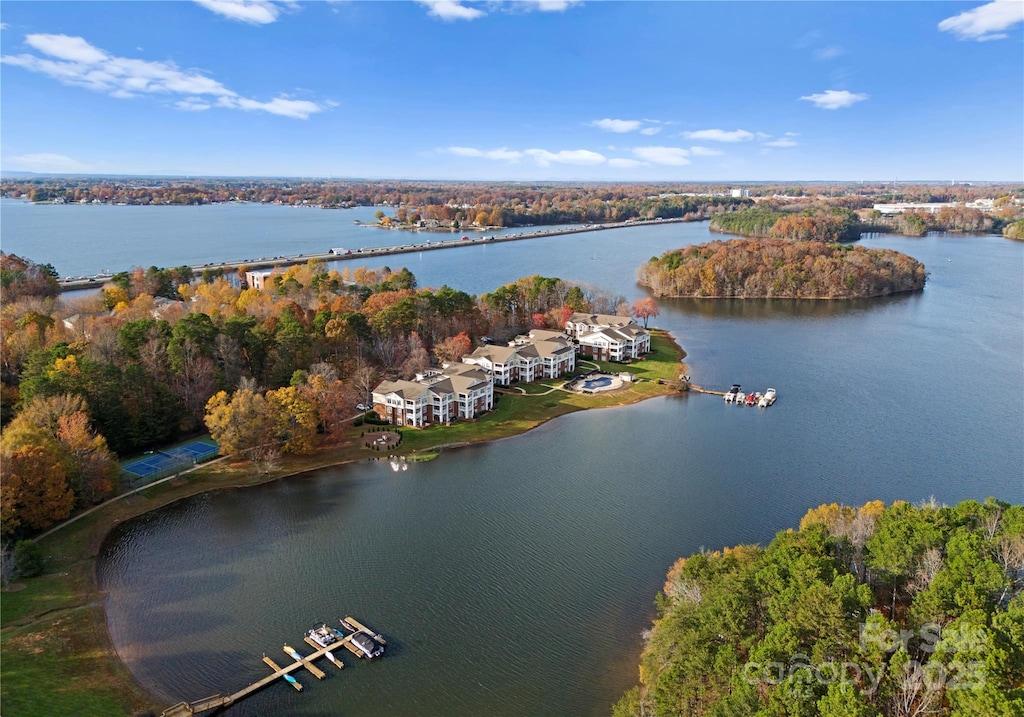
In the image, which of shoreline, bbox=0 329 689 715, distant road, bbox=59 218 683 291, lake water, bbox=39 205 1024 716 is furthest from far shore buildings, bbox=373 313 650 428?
distant road, bbox=59 218 683 291

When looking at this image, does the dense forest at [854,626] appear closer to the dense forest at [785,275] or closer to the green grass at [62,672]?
the green grass at [62,672]

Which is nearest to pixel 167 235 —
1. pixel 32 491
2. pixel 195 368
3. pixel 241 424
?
pixel 195 368

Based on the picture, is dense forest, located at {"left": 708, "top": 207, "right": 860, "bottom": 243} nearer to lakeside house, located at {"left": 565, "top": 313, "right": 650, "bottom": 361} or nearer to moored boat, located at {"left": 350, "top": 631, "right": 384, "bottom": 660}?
lakeside house, located at {"left": 565, "top": 313, "right": 650, "bottom": 361}

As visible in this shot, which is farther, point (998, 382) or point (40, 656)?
point (998, 382)

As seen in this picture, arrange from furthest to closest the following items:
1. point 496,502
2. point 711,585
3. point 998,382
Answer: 1. point 998,382
2. point 496,502
3. point 711,585

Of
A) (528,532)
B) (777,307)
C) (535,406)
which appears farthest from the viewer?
(777,307)

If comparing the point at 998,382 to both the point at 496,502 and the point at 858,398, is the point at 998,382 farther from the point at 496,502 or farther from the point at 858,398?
the point at 496,502

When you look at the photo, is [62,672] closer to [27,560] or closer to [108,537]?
[27,560]

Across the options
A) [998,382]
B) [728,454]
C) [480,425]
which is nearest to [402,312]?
[480,425]
